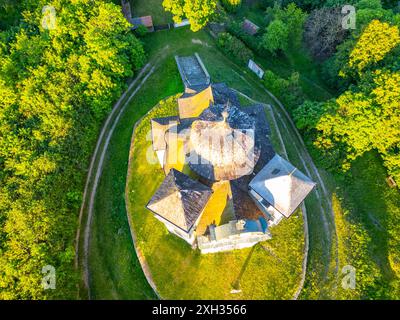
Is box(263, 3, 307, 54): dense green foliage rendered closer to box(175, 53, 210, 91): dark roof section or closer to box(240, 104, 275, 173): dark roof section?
box(175, 53, 210, 91): dark roof section

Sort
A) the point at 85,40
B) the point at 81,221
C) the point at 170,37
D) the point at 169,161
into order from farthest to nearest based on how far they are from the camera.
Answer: the point at 170,37 < the point at 85,40 < the point at 81,221 < the point at 169,161

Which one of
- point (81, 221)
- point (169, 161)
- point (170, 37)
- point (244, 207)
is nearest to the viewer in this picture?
point (244, 207)

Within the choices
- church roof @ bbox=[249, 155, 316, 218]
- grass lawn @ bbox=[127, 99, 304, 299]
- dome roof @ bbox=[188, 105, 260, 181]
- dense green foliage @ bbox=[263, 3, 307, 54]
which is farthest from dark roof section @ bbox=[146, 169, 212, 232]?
dense green foliage @ bbox=[263, 3, 307, 54]

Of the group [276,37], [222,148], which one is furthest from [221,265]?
[276,37]

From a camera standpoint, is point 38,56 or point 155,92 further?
point 155,92

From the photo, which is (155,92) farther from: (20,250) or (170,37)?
(20,250)

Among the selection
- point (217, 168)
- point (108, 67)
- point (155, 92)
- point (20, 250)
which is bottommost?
point (20, 250)

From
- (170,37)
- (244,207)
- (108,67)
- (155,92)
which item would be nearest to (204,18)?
(170,37)

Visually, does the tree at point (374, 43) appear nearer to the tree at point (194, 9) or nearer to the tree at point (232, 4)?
the tree at point (232, 4)
